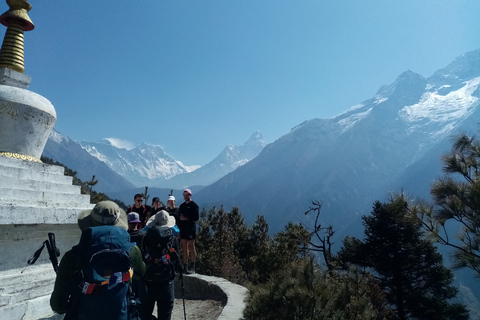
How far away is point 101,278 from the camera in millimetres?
2609

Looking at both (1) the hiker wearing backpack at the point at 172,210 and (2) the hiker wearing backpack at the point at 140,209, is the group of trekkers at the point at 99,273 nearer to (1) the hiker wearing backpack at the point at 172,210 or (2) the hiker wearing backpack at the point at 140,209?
(1) the hiker wearing backpack at the point at 172,210

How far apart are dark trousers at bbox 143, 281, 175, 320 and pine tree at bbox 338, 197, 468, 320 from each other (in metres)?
19.8

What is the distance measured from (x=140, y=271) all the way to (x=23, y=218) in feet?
7.98

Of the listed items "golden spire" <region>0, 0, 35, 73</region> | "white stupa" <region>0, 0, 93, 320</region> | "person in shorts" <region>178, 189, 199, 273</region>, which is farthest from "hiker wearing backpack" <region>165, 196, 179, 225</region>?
"golden spire" <region>0, 0, 35, 73</region>

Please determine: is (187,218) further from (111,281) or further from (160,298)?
(111,281)

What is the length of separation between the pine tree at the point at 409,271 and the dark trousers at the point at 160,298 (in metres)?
19.8

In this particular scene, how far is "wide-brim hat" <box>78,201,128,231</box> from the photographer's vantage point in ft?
9.66

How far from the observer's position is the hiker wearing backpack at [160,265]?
4039mm

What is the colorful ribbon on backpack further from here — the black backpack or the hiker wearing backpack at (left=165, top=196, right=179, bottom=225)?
the hiker wearing backpack at (left=165, top=196, right=179, bottom=225)

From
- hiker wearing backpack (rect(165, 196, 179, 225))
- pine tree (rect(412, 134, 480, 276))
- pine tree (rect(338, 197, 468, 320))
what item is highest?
pine tree (rect(412, 134, 480, 276))

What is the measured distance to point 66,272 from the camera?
277 centimetres

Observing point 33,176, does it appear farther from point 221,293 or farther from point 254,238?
point 254,238

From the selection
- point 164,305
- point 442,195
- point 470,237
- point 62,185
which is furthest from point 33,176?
point 470,237

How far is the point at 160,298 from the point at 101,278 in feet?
5.84
